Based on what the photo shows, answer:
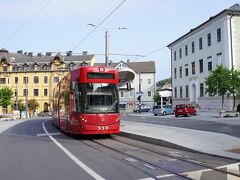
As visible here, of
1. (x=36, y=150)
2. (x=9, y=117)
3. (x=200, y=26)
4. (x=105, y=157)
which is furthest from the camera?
(x=9, y=117)

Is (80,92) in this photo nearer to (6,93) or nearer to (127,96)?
(6,93)

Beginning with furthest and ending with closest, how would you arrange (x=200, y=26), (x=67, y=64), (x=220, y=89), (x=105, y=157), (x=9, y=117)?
(x=67, y=64), (x=9, y=117), (x=200, y=26), (x=220, y=89), (x=105, y=157)

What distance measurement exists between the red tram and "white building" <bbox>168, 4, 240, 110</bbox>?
2900cm

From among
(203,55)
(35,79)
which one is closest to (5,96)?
(35,79)

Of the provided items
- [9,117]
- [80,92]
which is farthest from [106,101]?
[9,117]

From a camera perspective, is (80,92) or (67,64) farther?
(67,64)

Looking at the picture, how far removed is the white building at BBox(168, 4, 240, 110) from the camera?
4591cm

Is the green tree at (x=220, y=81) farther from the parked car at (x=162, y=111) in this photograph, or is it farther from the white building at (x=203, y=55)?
the parked car at (x=162, y=111)

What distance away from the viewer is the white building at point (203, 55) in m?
45.9

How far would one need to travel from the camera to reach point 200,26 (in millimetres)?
53312

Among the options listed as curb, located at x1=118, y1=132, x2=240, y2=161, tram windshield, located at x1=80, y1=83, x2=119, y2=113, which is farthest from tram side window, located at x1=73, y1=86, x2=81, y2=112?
curb, located at x1=118, y1=132, x2=240, y2=161

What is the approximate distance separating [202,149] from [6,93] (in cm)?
7624

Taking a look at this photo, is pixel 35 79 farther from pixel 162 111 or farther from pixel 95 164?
pixel 95 164

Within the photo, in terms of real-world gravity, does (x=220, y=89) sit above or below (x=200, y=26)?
below
